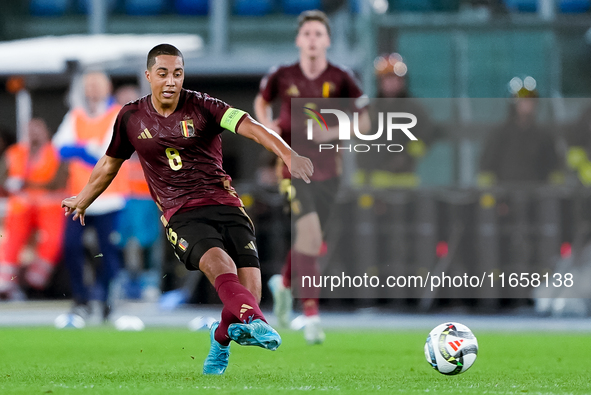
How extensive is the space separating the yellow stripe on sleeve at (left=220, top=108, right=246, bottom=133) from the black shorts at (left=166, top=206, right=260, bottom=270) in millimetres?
476

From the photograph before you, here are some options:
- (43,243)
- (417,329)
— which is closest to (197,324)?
(417,329)

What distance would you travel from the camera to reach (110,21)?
72.0ft

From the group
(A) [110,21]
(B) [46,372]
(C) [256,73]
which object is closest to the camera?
(B) [46,372]

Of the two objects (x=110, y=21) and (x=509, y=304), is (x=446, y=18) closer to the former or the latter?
(x=509, y=304)

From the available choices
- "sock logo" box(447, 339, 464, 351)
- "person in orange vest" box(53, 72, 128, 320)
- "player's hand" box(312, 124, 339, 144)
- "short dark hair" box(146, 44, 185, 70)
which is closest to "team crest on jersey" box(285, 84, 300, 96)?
"player's hand" box(312, 124, 339, 144)

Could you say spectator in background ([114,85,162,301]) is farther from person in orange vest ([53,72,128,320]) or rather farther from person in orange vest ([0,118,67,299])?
person in orange vest ([53,72,128,320])

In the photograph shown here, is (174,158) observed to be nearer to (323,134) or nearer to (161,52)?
(161,52)

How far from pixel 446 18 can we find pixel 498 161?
2.19 meters

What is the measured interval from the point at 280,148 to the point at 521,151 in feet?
22.5

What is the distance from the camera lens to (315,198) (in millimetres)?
8781

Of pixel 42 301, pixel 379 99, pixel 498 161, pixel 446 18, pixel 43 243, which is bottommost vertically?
pixel 42 301

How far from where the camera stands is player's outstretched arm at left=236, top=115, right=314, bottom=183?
5055 millimetres

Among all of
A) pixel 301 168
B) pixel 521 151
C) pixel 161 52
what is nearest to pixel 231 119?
pixel 161 52

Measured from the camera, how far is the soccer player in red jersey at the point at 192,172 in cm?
558
